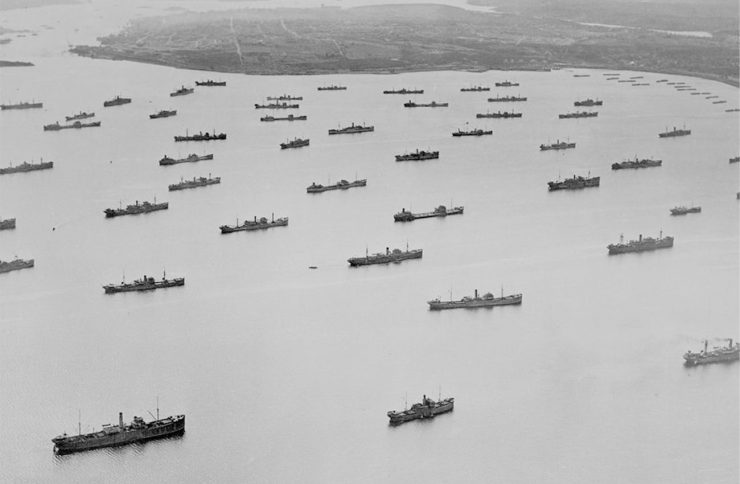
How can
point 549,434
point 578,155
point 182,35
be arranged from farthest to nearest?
point 182,35 → point 578,155 → point 549,434

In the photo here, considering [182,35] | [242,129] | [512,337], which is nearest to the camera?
[512,337]

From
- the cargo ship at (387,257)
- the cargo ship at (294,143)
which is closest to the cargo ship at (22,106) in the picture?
the cargo ship at (294,143)

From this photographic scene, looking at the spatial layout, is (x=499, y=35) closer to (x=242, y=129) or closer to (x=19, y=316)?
(x=242, y=129)

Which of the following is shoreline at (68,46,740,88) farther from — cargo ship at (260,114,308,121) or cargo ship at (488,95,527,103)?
cargo ship at (260,114,308,121)

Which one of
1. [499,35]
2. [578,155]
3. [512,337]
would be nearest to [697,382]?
[512,337]

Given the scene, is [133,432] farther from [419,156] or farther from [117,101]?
[117,101]

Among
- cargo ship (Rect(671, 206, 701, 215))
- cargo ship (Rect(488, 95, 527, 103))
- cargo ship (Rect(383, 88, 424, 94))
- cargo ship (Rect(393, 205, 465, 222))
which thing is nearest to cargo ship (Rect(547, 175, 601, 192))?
cargo ship (Rect(671, 206, 701, 215))

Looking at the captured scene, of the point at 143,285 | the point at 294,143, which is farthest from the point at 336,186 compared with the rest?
the point at 143,285
